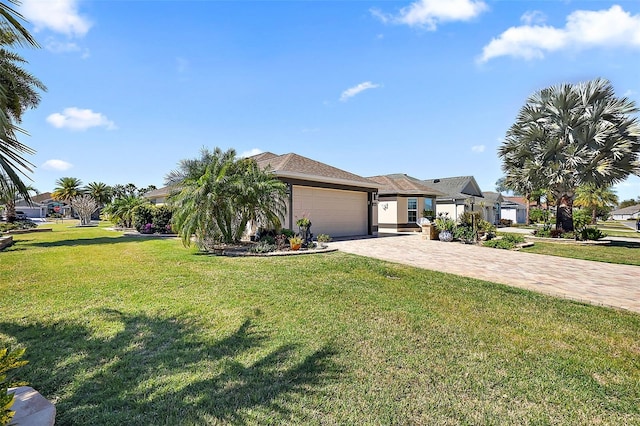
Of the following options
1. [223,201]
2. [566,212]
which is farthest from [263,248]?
[566,212]

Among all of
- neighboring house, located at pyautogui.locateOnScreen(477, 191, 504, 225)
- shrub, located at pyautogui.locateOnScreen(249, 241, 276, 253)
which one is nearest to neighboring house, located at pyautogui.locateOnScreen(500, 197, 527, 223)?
neighboring house, located at pyautogui.locateOnScreen(477, 191, 504, 225)

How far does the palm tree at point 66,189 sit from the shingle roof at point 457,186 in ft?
161

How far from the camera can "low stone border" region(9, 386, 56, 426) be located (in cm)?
224

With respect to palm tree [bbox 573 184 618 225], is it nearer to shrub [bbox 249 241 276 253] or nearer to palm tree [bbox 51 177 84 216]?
shrub [bbox 249 241 276 253]

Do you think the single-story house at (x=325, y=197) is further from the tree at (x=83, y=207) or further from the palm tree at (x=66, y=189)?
the palm tree at (x=66, y=189)

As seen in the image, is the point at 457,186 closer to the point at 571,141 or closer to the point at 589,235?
the point at 571,141

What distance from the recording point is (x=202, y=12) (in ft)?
31.6

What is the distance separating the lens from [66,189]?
4322 cm

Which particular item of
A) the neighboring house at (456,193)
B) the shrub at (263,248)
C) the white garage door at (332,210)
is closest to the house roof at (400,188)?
the neighboring house at (456,193)

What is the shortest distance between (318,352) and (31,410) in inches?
103

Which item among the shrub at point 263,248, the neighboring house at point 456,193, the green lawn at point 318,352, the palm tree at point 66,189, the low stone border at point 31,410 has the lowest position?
the green lawn at point 318,352

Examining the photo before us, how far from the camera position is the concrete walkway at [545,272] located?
6383 mm

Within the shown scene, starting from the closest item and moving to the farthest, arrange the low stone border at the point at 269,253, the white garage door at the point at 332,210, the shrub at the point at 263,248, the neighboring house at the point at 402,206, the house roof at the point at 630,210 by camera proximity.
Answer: the low stone border at the point at 269,253 < the shrub at the point at 263,248 < the white garage door at the point at 332,210 < the neighboring house at the point at 402,206 < the house roof at the point at 630,210

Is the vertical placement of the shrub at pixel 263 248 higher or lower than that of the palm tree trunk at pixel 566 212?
lower
